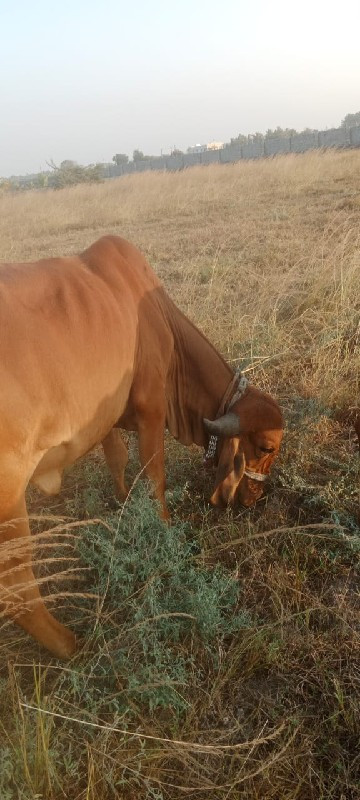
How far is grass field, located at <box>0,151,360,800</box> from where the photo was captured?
2064 millimetres

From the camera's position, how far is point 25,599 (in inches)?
101

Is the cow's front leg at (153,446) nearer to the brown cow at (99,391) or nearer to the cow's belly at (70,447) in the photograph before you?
the brown cow at (99,391)

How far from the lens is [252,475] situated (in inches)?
136

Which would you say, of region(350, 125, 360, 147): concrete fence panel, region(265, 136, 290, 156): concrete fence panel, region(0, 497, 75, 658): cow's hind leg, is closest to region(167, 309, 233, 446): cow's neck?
region(0, 497, 75, 658): cow's hind leg

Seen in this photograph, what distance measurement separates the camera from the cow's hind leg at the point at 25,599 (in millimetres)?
2473

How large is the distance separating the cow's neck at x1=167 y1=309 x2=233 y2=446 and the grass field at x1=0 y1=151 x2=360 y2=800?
32 centimetres

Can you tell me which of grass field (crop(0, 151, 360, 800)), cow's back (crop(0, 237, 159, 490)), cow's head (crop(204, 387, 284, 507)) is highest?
cow's back (crop(0, 237, 159, 490))

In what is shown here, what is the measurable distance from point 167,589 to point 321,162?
18884 mm

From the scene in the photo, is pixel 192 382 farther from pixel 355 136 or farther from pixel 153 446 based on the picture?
pixel 355 136

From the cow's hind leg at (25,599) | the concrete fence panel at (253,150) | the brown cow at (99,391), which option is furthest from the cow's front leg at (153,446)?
the concrete fence panel at (253,150)

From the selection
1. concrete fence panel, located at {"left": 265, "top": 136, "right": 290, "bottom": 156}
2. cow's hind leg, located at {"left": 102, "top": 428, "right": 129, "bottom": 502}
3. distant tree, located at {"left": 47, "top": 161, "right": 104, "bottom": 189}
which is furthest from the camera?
concrete fence panel, located at {"left": 265, "top": 136, "right": 290, "bottom": 156}

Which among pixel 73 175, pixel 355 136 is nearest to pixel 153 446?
pixel 73 175

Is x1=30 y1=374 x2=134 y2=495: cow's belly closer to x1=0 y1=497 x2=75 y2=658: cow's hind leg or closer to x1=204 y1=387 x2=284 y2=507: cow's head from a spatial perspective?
x1=0 y1=497 x2=75 y2=658: cow's hind leg

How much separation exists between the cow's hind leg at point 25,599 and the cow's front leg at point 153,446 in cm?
91
